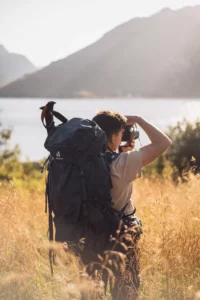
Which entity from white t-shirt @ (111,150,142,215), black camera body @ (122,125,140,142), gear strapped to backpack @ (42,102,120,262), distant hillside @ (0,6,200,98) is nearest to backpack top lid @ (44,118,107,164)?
gear strapped to backpack @ (42,102,120,262)

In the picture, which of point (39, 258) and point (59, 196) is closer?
point (59, 196)

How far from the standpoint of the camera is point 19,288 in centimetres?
327

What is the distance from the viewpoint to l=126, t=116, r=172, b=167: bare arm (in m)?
2.67

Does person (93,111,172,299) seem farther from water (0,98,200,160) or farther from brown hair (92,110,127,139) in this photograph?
water (0,98,200,160)

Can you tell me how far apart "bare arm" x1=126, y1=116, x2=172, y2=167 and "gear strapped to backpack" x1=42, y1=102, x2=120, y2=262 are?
216 millimetres

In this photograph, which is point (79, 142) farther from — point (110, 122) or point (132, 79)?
point (132, 79)

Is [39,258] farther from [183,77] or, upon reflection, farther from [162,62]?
[162,62]

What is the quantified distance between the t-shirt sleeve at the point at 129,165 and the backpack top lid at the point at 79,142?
12 cm

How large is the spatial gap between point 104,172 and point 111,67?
194030 millimetres

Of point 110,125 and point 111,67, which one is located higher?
point 111,67

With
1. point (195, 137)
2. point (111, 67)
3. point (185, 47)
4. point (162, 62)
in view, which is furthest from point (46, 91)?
point (195, 137)

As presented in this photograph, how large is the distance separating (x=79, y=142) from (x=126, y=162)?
0.29 m

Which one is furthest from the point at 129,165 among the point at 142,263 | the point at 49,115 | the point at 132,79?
the point at 132,79

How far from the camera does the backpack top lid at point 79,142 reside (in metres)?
2.47
